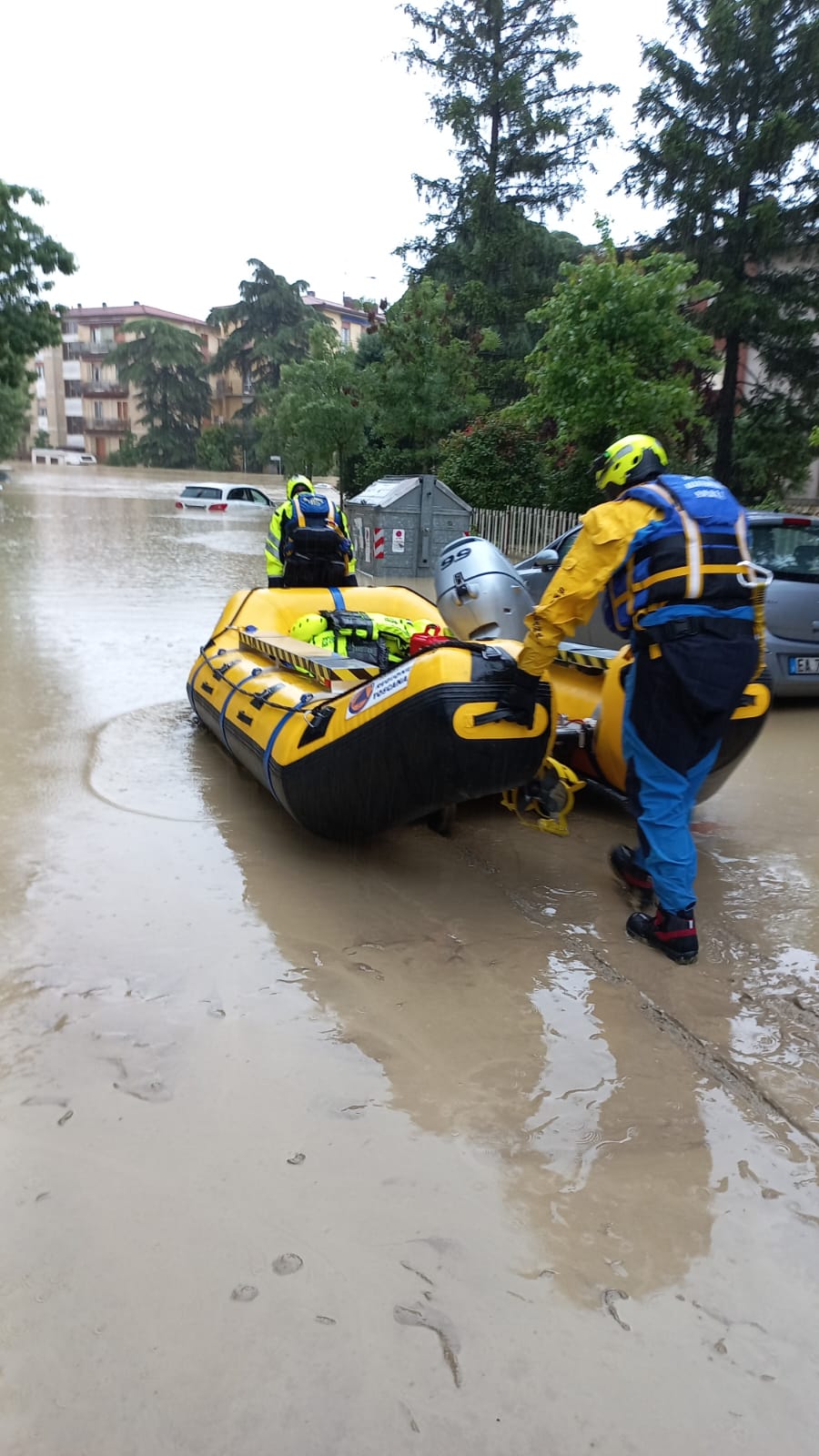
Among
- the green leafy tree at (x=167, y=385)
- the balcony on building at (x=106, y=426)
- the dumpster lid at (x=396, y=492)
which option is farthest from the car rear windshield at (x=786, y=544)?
the balcony on building at (x=106, y=426)

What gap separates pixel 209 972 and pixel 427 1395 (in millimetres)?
1845

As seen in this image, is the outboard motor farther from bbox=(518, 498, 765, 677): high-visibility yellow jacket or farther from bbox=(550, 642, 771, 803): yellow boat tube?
bbox=(518, 498, 765, 677): high-visibility yellow jacket

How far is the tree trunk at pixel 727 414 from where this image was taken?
17.9 meters

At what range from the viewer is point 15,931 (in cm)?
386

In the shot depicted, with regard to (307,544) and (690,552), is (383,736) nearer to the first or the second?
(690,552)

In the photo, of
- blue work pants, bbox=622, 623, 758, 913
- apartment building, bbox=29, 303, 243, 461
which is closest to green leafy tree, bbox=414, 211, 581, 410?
blue work pants, bbox=622, 623, 758, 913

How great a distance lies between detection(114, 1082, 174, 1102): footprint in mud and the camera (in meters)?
2.82

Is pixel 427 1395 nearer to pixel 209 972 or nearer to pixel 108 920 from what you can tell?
pixel 209 972

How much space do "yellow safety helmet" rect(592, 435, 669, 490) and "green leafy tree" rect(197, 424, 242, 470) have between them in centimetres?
5724

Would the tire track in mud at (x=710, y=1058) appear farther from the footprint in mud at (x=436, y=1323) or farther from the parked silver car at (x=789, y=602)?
the parked silver car at (x=789, y=602)

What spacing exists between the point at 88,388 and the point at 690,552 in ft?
255

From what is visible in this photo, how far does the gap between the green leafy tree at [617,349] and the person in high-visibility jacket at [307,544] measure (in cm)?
725

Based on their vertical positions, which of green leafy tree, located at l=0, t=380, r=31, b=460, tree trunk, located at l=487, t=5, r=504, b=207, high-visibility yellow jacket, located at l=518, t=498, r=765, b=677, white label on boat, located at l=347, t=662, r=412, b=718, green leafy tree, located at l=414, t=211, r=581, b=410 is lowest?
white label on boat, located at l=347, t=662, r=412, b=718

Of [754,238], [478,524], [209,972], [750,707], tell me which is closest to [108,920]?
[209,972]
